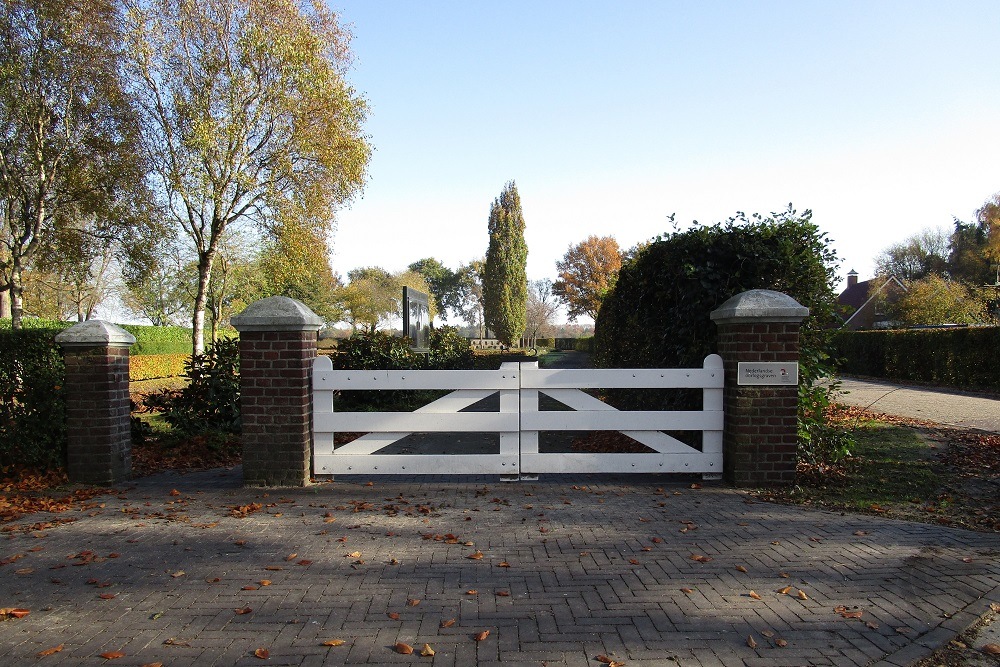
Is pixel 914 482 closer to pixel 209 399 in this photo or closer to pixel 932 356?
pixel 209 399

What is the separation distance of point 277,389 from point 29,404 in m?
2.59

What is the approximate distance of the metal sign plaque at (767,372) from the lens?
579cm

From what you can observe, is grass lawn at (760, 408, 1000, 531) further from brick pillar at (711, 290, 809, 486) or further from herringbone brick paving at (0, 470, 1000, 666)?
herringbone brick paving at (0, 470, 1000, 666)

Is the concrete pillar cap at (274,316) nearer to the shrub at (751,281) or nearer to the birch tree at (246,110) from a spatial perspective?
the shrub at (751,281)

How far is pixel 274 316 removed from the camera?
19.1ft

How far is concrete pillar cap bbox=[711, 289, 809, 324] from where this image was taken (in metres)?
5.69

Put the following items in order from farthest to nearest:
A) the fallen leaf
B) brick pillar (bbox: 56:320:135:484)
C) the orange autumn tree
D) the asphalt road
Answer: the orange autumn tree → the asphalt road → brick pillar (bbox: 56:320:135:484) → the fallen leaf

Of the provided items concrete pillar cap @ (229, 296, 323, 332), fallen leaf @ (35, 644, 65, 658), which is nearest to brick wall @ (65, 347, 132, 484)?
concrete pillar cap @ (229, 296, 323, 332)

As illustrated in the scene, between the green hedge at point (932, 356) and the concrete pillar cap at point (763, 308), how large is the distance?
11.7 meters

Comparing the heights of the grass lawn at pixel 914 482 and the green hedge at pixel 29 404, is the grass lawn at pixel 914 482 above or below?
below

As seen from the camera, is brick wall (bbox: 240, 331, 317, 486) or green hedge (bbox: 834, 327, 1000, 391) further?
green hedge (bbox: 834, 327, 1000, 391)

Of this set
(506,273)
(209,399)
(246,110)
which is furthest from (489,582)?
(506,273)

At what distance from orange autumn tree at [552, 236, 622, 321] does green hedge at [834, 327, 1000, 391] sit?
38.0m

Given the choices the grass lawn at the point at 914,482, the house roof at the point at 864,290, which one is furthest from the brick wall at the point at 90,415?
the house roof at the point at 864,290
